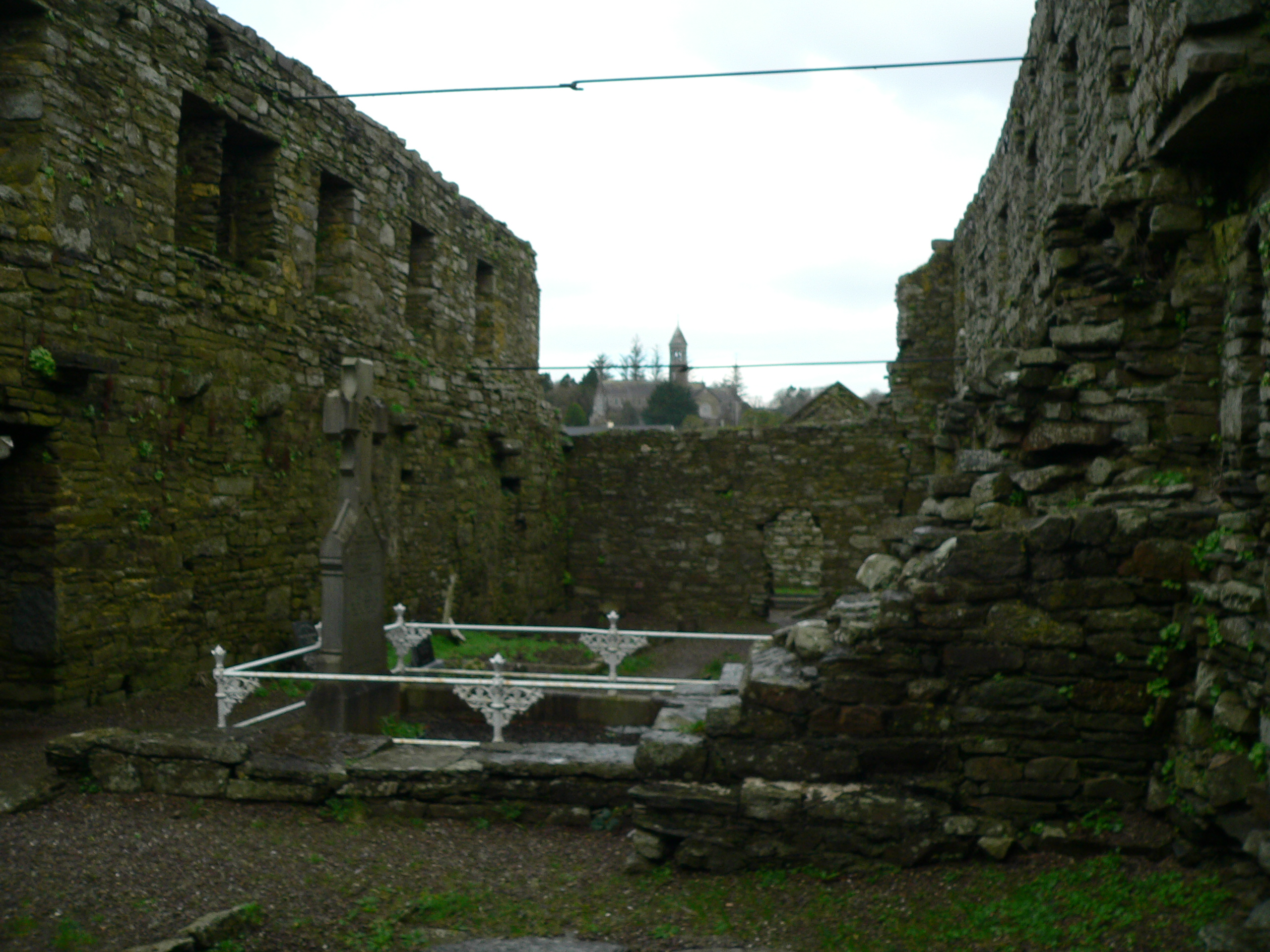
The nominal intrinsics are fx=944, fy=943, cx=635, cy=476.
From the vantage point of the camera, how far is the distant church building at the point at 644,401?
216 ft

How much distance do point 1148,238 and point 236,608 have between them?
8477mm

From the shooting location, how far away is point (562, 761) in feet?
18.4

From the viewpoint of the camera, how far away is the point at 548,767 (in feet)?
18.4

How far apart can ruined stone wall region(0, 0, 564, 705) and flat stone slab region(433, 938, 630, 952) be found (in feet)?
17.0

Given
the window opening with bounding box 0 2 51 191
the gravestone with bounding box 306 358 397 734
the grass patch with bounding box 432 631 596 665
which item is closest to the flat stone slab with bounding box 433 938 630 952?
the gravestone with bounding box 306 358 397 734

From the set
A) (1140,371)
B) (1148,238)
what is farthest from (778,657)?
(1148,238)

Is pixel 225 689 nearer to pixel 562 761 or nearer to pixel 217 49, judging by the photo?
pixel 562 761

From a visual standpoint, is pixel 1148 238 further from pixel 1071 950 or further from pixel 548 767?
pixel 548 767

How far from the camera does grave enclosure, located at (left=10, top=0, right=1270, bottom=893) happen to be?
174 inches

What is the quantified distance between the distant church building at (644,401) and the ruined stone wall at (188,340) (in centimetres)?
4548

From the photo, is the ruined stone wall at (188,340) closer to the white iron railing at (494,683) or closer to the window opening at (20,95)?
the window opening at (20,95)

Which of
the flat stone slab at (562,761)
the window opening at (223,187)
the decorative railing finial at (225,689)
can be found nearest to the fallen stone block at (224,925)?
the flat stone slab at (562,761)

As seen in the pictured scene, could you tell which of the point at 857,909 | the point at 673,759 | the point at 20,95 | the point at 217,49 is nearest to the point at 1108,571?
the point at 857,909

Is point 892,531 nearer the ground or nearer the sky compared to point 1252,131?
nearer the ground
